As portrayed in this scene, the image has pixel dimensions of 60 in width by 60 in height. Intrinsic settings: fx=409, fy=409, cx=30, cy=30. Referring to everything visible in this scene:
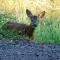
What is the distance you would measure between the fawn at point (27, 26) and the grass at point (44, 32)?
0.09 metres

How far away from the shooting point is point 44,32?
8.84m

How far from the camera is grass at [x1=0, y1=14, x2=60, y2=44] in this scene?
868cm

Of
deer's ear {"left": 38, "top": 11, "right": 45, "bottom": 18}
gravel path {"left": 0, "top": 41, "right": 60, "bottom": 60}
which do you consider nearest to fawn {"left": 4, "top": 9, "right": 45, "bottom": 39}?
deer's ear {"left": 38, "top": 11, "right": 45, "bottom": 18}

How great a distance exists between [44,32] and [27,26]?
465 millimetres

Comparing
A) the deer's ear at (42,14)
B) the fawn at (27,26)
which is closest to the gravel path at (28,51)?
the fawn at (27,26)

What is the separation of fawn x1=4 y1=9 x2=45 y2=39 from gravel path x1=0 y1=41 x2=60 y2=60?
2.69 ft

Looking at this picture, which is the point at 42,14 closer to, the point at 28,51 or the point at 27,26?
the point at 27,26

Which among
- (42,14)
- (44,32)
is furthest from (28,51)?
(42,14)

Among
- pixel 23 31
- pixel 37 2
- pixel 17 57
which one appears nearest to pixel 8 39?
pixel 23 31

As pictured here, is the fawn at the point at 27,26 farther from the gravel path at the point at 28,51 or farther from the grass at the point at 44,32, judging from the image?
the gravel path at the point at 28,51

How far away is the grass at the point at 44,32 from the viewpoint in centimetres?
868

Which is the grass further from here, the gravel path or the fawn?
the gravel path

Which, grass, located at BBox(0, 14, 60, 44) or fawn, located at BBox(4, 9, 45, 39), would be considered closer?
grass, located at BBox(0, 14, 60, 44)

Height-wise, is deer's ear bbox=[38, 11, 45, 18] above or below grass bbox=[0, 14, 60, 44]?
above
